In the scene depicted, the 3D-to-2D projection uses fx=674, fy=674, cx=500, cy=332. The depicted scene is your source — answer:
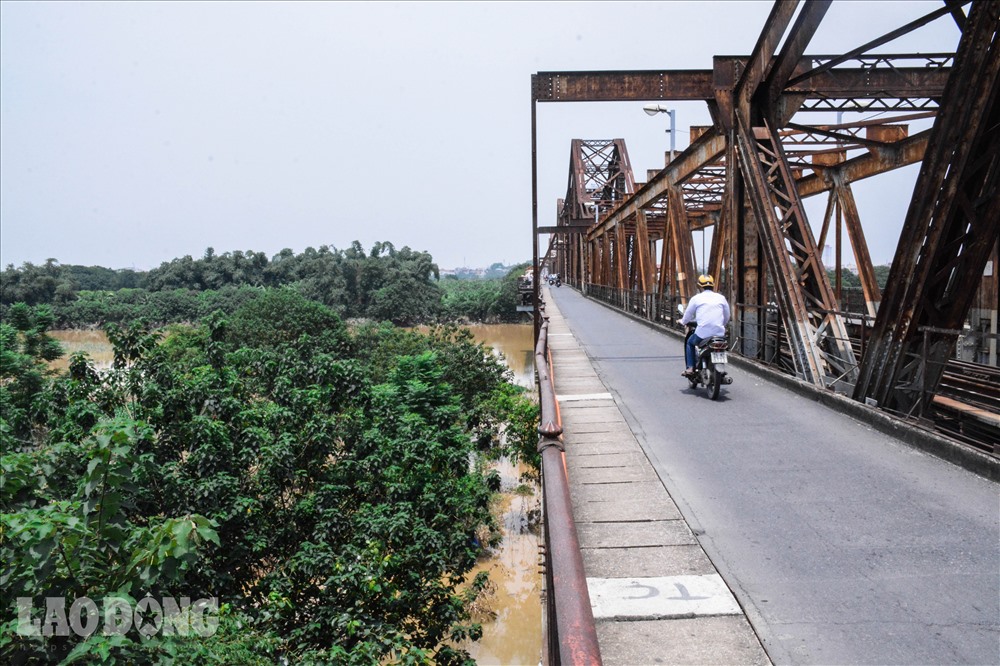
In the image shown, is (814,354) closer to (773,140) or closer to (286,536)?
(773,140)

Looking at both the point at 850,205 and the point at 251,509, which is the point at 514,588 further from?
the point at 850,205

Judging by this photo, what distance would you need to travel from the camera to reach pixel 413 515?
11.7 metres

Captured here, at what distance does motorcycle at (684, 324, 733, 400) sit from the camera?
868cm

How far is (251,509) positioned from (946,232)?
1016 centimetres

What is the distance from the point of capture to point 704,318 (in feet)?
29.1

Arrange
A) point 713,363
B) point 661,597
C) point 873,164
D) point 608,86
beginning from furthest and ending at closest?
point 873,164, point 608,86, point 713,363, point 661,597

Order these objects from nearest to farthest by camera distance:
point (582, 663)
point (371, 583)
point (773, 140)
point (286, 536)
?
1. point (582, 663)
2. point (371, 583)
3. point (773, 140)
4. point (286, 536)

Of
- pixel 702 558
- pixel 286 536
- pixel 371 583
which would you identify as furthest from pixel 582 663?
pixel 286 536

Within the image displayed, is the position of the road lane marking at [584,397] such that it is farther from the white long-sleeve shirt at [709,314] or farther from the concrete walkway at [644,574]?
the concrete walkway at [644,574]

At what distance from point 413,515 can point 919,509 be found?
8530mm

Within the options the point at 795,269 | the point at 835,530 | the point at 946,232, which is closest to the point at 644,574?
the point at 835,530

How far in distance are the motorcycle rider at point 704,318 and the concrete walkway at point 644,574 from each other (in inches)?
110

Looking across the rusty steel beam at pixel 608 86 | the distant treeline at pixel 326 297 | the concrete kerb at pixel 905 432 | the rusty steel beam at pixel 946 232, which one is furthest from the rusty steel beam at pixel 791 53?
the distant treeline at pixel 326 297

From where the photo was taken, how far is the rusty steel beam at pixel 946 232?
5754 millimetres
